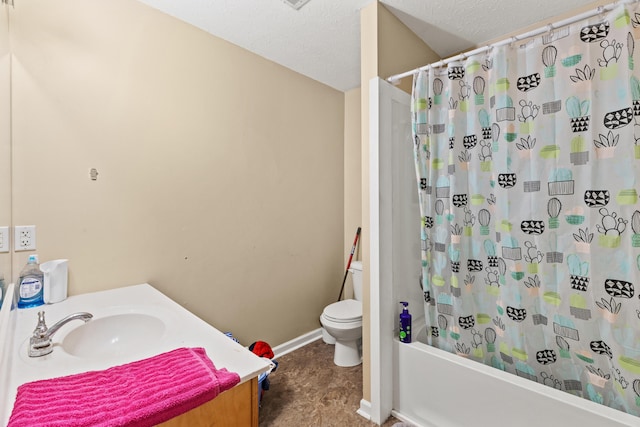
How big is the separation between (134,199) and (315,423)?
5.30 ft

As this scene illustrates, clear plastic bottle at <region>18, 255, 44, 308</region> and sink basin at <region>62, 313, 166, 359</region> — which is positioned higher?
clear plastic bottle at <region>18, 255, 44, 308</region>

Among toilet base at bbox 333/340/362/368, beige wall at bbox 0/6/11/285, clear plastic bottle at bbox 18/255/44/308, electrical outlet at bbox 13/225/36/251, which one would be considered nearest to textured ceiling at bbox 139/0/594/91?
beige wall at bbox 0/6/11/285

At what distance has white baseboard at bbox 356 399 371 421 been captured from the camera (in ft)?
5.64

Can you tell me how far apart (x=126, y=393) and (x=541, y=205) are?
170 cm

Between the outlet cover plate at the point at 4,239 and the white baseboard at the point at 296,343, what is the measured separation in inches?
68.4

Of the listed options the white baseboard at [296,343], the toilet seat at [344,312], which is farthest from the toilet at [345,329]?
the white baseboard at [296,343]

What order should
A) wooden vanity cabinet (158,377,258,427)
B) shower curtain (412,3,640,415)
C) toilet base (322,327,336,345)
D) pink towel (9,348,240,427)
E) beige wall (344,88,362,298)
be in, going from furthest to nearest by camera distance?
beige wall (344,88,362,298)
toilet base (322,327,336,345)
shower curtain (412,3,640,415)
wooden vanity cabinet (158,377,258,427)
pink towel (9,348,240,427)

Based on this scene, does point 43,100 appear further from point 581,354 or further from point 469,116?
point 581,354

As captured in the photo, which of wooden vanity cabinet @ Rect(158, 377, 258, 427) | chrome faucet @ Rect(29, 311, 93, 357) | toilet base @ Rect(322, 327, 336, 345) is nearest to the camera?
wooden vanity cabinet @ Rect(158, 377, 258, 427)

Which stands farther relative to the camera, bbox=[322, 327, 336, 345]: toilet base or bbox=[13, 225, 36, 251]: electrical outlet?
bbox=[322, 327, 336, 345]: toilet base

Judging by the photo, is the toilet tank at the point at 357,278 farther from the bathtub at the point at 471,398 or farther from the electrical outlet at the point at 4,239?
the electrical outlet at the point at 4,239

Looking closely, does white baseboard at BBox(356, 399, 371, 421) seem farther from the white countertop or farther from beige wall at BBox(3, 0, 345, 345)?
the white countertop

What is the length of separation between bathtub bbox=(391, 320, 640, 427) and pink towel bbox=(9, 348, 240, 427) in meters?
1.16

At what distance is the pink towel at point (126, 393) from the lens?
70 centimetres
